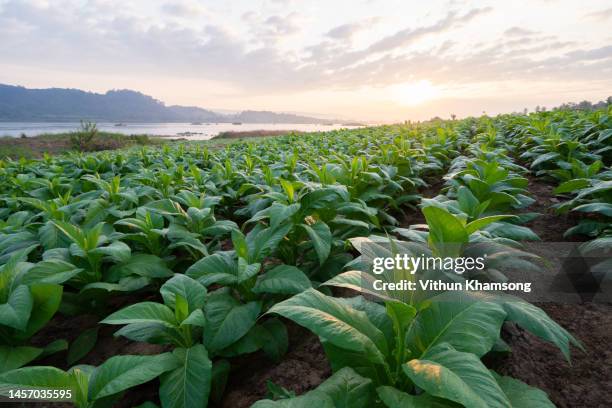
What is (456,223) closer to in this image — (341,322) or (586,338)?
(341,322)

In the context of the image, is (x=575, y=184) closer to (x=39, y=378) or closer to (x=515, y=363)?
(x=515, y=363)

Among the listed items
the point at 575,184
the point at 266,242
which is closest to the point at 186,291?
the point at 266,242

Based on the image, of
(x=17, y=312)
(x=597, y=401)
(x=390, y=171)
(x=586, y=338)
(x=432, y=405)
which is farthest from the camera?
(x=390, y=171)

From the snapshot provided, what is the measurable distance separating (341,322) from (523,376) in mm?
933

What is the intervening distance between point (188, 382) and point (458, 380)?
111cm

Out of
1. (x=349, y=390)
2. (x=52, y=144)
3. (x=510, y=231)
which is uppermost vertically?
(x=52, y=144)

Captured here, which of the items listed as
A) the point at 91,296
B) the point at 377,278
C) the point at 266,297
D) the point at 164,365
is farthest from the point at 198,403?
the point at 91,296

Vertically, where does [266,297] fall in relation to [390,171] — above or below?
below

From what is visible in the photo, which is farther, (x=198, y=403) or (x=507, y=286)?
(x=507, y=286)

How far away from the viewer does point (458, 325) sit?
124 cm

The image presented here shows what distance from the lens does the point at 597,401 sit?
138 cm

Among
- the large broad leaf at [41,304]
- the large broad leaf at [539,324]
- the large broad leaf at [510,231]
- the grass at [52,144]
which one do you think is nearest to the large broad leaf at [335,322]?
the large broad leaf at [539,324]

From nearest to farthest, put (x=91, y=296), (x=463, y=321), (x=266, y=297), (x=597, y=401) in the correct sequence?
(x=463, y=321) < (x=597, y=401) < (x=266, y=297) < (x=91, y=296)

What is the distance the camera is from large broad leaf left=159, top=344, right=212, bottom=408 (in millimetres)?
1398
